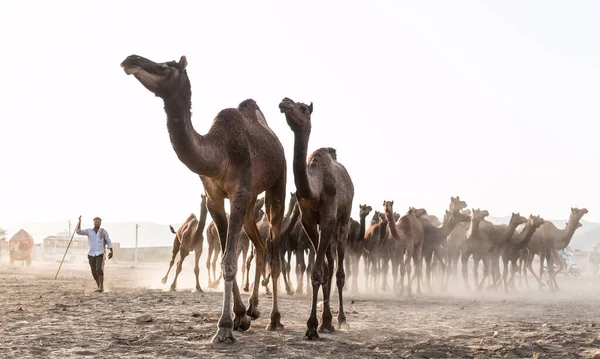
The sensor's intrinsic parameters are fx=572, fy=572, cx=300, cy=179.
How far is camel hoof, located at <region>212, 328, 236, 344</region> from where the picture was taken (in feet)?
21.8

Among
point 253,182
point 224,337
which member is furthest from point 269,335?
point 253,182

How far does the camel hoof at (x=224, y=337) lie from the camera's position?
6.64 m

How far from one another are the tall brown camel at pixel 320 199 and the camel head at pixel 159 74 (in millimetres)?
1399

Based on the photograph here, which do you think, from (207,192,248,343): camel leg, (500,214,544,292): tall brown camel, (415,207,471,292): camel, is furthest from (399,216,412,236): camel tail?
(207,192,248,343): camel leg

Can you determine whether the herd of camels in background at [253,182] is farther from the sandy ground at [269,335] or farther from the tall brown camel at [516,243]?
the tall brown camel at [516,243]

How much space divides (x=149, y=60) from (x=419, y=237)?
15.7 meters

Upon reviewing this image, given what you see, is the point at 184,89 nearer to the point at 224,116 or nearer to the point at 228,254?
the point at 224,116

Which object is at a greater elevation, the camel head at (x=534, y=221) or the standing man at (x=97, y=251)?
the camel head at (x=534, y=221)

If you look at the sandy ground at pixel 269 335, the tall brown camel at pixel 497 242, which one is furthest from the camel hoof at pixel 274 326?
the tall brown camel at pixel 497 242

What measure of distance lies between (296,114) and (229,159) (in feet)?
3.46

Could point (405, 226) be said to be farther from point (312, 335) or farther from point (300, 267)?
point (312, 335)

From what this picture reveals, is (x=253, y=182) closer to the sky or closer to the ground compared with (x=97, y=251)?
closer to the sky

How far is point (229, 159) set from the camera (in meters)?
7.32

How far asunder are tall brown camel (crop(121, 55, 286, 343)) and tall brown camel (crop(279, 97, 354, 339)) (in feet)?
1.84
